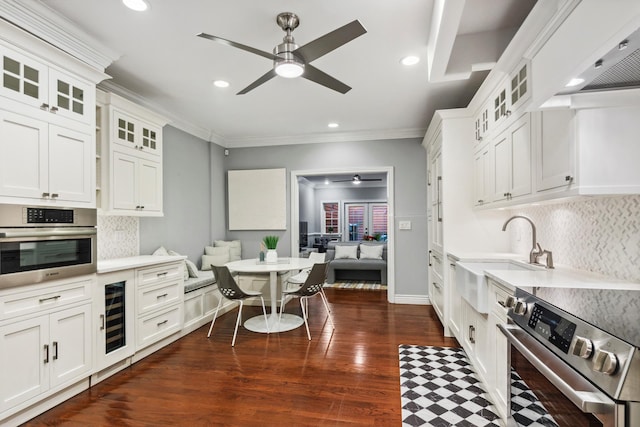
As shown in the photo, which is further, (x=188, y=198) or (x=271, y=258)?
(x=188, y=198)

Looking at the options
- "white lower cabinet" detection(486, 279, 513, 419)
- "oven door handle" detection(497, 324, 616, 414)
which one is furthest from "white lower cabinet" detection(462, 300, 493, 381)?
"oven door handle" detection(497, 324, 616, 414)

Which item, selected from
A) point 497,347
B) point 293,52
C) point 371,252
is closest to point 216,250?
point 371,252

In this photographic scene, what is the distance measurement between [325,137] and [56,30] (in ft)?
11.7

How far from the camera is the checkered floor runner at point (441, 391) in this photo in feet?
6.81

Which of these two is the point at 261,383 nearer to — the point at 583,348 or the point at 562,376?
the point at 562,376

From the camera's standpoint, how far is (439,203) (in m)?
3.92

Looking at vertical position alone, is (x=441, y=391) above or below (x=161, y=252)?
below

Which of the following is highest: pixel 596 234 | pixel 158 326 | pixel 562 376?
pixel 596 234

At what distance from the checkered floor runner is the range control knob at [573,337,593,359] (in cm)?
125

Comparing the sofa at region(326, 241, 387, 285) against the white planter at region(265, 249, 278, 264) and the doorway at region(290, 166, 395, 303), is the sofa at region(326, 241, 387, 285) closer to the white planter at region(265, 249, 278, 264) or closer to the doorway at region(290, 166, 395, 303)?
the doorway at region(290, 166, 395, 303)

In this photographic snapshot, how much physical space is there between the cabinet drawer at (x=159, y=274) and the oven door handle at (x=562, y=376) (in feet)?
9.43

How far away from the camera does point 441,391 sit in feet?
7.90

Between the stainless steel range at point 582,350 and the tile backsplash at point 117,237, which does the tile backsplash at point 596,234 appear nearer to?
the stainless steel range at point 582,350

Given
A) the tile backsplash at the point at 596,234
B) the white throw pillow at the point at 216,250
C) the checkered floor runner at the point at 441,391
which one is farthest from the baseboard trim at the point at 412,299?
the white throw pillow at the point at 216,250
